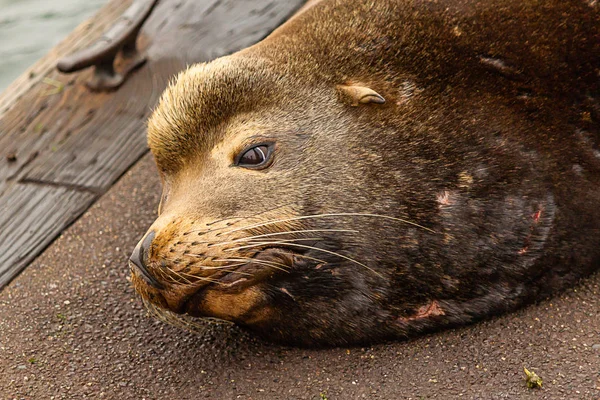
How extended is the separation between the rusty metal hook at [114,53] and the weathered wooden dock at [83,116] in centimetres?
6

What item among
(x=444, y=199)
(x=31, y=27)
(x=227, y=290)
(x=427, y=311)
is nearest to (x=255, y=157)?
(x=227, y=290)

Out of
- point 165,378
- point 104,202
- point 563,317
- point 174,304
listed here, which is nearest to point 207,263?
point 174,304

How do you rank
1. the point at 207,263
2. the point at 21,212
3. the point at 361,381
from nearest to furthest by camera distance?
the point at 207,263
the point at 361,381
the point at 21,212

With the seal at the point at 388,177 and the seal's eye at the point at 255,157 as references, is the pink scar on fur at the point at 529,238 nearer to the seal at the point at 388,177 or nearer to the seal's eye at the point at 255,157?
the seal at the point at 388,177

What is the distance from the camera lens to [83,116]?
20.2 ft

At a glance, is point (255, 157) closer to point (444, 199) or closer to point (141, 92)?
point (444, 199)

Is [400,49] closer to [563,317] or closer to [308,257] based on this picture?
[308,257]

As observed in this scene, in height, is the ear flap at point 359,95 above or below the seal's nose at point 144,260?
above

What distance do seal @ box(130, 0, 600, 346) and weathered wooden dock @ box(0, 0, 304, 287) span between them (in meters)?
1.37

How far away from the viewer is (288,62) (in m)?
4.09

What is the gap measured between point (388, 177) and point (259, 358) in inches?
40.9

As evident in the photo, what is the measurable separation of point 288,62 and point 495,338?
1.61 m

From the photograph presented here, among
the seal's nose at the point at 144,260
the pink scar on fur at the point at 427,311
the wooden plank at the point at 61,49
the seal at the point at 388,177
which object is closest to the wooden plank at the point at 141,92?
the wooden plank at the point at 61,49

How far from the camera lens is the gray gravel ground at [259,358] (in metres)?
3.65
